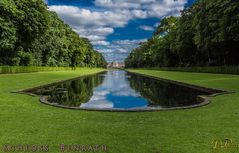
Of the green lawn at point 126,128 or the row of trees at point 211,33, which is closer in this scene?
the green lawn at point 126,128

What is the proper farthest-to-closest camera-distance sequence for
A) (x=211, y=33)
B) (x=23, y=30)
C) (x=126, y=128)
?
(x=23, y=30)
(x=211, y=33)
(x=126, y=128)

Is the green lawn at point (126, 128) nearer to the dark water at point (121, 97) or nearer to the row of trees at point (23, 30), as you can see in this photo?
the dark water at point (121, 97)

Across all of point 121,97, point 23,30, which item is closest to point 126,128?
point 121,97

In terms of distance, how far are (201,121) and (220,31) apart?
110 feet

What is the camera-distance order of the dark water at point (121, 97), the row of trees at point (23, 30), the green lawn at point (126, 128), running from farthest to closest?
the row of trees at point (23, 30) → the dark water at point (121, 97) → the green lawn at point (126, 128)

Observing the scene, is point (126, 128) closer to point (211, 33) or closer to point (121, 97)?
point (121, 97)

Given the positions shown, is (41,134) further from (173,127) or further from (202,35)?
(202,35)

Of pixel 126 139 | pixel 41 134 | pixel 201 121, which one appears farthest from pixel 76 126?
pixel 201 121

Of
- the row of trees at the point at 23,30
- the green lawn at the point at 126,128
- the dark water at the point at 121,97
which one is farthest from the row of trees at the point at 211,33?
the green lawn at the point at 126,128

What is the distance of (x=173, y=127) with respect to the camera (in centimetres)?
699

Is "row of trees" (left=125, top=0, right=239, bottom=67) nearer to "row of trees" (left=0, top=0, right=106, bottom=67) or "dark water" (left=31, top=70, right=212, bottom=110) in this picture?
"dark water" (left=31, top=70, right=212, bottom=110)

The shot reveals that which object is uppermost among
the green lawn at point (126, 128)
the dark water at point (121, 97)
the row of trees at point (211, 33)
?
the row of trees at point (211, 33)

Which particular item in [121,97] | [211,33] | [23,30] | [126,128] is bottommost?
[121,97]

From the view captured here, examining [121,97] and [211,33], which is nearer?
[121,97]
